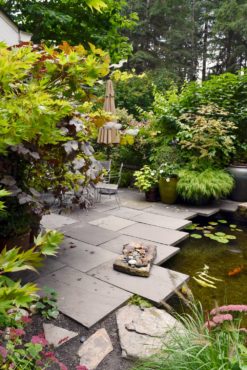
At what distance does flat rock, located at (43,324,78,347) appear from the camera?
6.04 feet

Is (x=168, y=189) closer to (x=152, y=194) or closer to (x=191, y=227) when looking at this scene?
(x=152, y=194)

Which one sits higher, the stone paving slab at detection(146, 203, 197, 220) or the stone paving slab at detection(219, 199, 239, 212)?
the stone paving slab at detection(219, 199, 239, 212)

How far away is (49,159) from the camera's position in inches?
95.0

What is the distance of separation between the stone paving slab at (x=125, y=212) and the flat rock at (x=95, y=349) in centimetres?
258

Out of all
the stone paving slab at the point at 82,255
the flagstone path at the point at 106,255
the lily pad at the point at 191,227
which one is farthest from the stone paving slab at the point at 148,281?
the lily pad at the point at 191,227

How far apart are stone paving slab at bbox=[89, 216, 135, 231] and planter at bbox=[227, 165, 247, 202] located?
235cm

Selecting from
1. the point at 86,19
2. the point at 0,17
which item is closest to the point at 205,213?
the point at 0,17

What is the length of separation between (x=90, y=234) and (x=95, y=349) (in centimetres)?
193

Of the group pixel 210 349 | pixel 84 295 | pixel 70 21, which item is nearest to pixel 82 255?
pixel 84 295

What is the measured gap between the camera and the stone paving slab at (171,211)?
4.59m

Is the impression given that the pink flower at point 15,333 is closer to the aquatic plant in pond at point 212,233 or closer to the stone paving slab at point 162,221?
the stone paving slab at point 162,221

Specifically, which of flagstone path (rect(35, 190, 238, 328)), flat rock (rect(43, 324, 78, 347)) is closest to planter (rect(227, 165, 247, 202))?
flagstone path (rect(35, 190, 238, 328))

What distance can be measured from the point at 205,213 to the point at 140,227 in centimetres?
133

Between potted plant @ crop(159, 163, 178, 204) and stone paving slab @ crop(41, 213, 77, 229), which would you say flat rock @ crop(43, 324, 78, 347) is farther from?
potted plant @ crop(159, 163, 178, 204)
